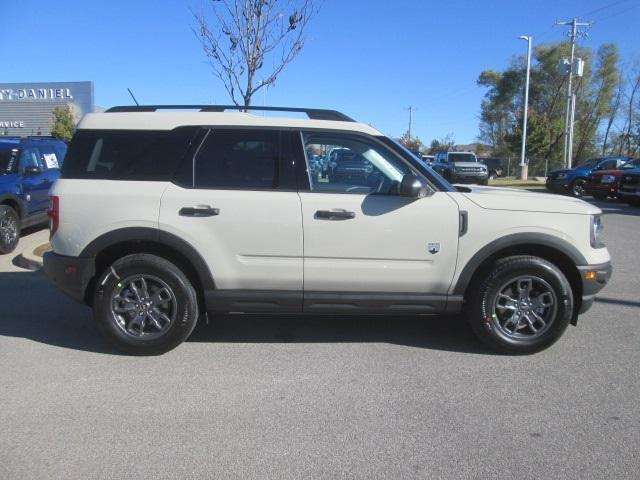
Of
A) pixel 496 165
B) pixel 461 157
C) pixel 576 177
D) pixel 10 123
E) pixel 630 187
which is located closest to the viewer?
pixel 630 187

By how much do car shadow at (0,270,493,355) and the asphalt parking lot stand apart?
3cm

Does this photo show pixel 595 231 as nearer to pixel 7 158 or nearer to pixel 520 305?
pixel 520 305

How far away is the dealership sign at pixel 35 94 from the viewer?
1727 inches

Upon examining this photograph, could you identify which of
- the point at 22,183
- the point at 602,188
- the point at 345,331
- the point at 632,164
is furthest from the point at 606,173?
the point at 22,183

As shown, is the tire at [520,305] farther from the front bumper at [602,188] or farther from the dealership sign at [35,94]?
the dealership sign at [35,94]

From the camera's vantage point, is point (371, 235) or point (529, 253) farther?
point (529, 253)

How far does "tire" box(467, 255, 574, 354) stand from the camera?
14.5ft

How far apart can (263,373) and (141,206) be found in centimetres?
166

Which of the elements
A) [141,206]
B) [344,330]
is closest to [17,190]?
[141,206]

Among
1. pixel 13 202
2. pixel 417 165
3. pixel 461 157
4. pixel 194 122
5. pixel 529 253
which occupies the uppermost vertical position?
pixel 461 157

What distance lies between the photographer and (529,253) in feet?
15.0

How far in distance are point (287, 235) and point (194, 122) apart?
125 centimetres

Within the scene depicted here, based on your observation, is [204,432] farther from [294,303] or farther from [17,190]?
[17,190]

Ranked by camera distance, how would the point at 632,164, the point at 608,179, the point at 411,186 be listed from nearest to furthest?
the point at 411,186
the point at 608,179
the point at 632,164
